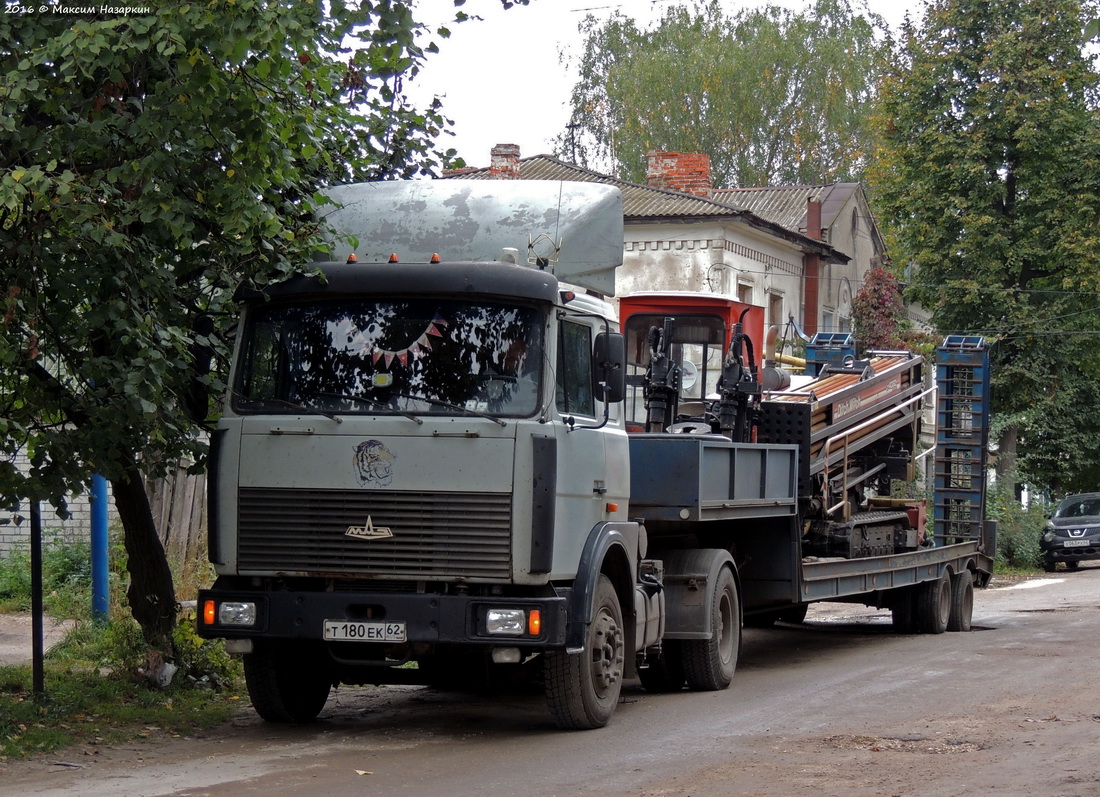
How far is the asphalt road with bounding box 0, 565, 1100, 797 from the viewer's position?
719 centimetres

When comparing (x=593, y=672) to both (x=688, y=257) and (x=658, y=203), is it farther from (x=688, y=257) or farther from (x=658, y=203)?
(x=658, y=203)

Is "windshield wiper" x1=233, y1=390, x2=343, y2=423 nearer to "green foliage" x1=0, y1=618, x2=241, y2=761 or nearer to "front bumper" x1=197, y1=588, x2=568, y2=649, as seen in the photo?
"front bumper" x1=197, y1=588, x2=568, y2=649

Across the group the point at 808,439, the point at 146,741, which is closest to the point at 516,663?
the point at 146,741

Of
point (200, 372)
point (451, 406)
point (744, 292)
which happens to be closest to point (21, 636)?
point (200, 372)

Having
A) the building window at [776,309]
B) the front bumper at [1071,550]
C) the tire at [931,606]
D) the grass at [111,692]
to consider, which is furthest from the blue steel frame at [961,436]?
the building window at [776,309]

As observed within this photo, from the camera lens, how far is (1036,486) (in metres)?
37.4

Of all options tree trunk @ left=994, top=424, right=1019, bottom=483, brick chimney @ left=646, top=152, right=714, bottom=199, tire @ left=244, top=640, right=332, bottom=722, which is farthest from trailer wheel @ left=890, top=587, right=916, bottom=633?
brick chimney @ left=646, top=152, right=714, bottom=199

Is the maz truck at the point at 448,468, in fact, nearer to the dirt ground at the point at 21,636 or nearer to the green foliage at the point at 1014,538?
the dirt ground at the point at 21,636

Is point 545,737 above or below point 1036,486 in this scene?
below

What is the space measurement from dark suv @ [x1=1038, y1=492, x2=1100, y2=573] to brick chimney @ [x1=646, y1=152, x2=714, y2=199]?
11.1 metres

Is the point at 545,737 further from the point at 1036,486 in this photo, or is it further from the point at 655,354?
the point at 1036,486

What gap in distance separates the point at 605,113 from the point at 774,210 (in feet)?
39.6

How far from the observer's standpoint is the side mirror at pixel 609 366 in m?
8.89

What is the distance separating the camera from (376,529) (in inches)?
328
